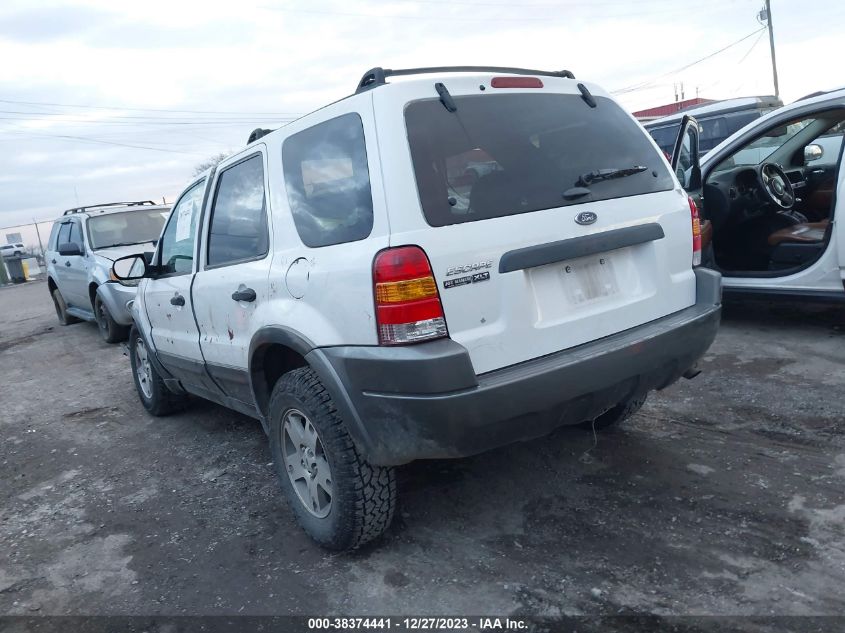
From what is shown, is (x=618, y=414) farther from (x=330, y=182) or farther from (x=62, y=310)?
(x=62, y=310)

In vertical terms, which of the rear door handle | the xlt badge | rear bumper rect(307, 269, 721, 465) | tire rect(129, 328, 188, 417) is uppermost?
the xlt badge

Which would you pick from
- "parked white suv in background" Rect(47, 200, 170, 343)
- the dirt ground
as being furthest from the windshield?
the dirt ground

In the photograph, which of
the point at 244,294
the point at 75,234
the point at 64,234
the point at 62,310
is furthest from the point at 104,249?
the point at 244,294

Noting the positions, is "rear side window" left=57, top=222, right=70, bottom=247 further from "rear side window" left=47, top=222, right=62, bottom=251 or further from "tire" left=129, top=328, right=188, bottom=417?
"tire" left=129, top=328, right=188, bottom=417

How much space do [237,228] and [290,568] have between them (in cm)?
172

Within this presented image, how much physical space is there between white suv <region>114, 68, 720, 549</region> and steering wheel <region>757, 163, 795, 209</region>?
3067 mm

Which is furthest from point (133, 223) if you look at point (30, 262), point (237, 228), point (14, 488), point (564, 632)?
point (30, 262)

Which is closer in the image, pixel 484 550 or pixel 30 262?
pixel 484 550

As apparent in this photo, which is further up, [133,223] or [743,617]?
[133,223]

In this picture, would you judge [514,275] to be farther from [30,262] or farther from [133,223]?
[30,262]

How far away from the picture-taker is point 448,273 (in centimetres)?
255

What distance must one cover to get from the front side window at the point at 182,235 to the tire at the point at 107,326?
4.19 m

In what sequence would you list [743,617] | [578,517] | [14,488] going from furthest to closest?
[14,488]
[578,517]
[743,617]

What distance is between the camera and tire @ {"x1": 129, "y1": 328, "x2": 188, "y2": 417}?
5.34 m
